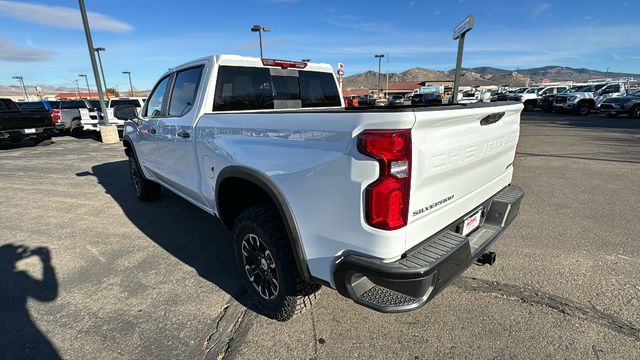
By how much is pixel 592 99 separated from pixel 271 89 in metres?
25.4

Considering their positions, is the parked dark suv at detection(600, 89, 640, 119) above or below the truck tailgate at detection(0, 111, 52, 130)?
below

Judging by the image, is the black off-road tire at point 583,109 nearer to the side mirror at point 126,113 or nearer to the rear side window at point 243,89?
the rear side window at point 243,89

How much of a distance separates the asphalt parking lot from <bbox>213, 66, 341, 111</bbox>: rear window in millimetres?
1671

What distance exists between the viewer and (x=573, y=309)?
8.59 ft

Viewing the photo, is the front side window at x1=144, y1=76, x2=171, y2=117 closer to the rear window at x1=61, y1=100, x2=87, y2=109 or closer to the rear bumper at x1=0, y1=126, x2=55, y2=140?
the rear bumper at x1=0, y1=126, x2=55, y2=140

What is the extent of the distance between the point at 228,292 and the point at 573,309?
2.79 m

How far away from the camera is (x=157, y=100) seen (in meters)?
4.39

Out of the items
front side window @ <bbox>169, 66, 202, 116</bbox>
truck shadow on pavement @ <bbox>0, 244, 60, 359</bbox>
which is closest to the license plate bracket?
front side window @ <bbox>169, 66, 202, 116</bbox>

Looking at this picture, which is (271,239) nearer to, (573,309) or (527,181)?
(573,309)

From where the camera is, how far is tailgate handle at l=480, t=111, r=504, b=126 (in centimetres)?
226

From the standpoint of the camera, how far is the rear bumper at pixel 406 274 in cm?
176

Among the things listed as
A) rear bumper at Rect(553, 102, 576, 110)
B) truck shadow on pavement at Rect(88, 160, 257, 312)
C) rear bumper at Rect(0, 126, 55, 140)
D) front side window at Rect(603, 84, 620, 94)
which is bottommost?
truck shadow on pavement at Rect(88, 160, 257, 312)

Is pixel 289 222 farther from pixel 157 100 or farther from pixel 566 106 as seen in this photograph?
pixel 566 106

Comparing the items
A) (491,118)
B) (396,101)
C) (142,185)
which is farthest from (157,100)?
(396,101)
